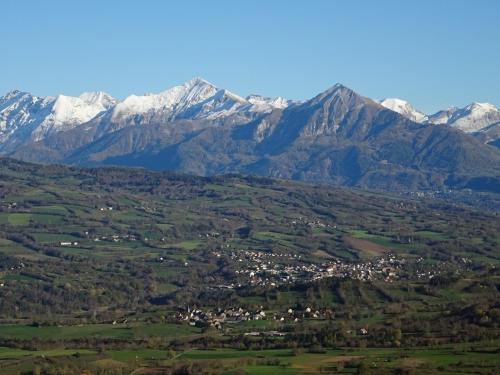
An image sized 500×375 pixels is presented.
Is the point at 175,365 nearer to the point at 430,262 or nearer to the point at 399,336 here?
the point at 399,336

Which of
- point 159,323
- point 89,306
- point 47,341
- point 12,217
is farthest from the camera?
point 12,217

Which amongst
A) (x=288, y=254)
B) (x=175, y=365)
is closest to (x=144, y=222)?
(x=288, y=254)

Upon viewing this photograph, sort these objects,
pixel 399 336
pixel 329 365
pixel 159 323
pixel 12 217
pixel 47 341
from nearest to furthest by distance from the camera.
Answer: pixel 329 365
pixel 399 336
pixel 47 341
pixel 159 323
pixel 12 217

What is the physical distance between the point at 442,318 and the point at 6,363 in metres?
38.4

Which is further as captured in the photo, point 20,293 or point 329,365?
point 20,293

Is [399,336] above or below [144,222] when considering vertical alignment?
below

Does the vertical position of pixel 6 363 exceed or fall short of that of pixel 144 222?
it falls short

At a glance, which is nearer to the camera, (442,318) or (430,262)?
(442,318)

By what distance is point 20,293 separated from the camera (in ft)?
442

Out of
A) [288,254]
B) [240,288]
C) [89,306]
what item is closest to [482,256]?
[288,254]

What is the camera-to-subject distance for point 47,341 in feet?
321

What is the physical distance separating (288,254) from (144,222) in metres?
36.1

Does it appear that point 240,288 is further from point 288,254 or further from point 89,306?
point 288,254

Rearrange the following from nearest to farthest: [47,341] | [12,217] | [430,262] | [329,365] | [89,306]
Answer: [329,365] → [47,341] → [89,306] → [430,262] → [12,217]
